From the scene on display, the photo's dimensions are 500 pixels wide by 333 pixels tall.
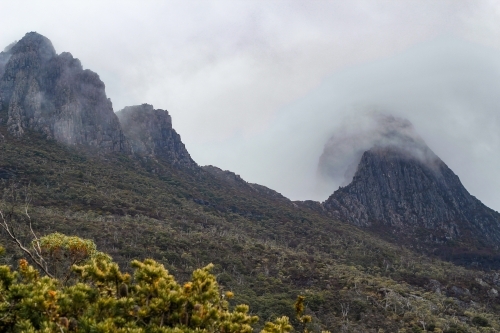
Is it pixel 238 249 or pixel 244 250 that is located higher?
pixel 244 250

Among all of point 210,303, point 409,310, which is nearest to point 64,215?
point 409,310

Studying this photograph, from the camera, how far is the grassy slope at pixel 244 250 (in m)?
82.8

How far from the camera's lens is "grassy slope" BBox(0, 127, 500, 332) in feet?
271

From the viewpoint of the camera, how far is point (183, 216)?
6196 inches

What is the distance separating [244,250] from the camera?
12112 cm

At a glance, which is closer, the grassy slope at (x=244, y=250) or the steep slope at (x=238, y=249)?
the steep slope at (x=238, y=249)

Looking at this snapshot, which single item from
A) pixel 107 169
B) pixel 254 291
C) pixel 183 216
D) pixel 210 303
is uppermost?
pixel 107 169

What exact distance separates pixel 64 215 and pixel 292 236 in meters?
104

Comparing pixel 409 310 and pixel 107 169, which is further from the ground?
pixel 107 169

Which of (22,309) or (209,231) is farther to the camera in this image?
(209,231)

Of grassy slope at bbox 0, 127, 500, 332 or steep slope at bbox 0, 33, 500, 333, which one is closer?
steep slope at bbox 0, 33, 500, 333

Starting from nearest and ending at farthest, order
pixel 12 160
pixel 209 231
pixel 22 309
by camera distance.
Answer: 1. pixel 22 309
2. pixel 209 231
3. pixel 12 160

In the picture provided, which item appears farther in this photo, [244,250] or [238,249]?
[238,249]

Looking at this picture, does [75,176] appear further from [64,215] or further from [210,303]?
[210,303]
